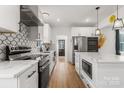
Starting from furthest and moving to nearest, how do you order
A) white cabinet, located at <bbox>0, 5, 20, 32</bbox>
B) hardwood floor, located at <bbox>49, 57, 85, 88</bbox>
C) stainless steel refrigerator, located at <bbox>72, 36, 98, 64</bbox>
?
stainless steel refrigerator, located at <bbox>72, 36, 98, 64</bbox> < hardwood floor, located at <bbox>49, 57, 85, 88</bbox> < white cabinet, located at <bbox>0, 5, 20, 32</bbox>

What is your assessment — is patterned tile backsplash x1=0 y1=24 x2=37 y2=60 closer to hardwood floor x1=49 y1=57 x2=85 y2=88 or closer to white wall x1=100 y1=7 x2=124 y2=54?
hardwood floor x1=49 y1=57 x2=85 y2=88

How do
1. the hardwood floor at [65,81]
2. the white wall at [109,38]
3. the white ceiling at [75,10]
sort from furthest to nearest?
1. the white wall at [109,38]
2. the white ceiling at [75,10]
3. the hardwood floor at [65,81]

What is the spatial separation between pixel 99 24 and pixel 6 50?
562 cm

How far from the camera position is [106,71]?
85.8 inches

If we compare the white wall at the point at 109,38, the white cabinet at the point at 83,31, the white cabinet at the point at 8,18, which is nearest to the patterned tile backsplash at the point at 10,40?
the white cabinet at the point at 8,18

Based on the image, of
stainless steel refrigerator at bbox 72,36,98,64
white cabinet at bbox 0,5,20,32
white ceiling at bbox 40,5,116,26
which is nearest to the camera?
white cabinet at bbox 0,5,20,32

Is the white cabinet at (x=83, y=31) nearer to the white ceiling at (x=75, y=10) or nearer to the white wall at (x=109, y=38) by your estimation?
the white wall at (x=109, y=38)

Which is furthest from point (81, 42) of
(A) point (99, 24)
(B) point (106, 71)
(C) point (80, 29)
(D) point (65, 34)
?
(B) point (106, 71)

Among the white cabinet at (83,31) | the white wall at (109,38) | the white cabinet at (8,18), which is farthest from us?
the white cabinet at (83,31)

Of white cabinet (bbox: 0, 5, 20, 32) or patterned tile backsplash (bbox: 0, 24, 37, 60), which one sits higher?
white cabinet (bbox: 0, 5, 20, 32)

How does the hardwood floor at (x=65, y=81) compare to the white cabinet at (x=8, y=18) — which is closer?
the white cabinet at (x=8, y=18)

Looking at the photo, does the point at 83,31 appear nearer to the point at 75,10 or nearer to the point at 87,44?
the point at 87,44

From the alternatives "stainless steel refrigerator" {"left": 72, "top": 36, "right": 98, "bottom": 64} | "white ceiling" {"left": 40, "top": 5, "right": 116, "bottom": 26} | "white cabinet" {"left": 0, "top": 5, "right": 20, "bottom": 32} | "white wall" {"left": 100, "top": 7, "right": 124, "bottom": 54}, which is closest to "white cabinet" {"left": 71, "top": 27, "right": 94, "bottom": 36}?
"stainless steel refrigerator" {"left": 72, "top": 36, "right": 98, "bottom": 64}
